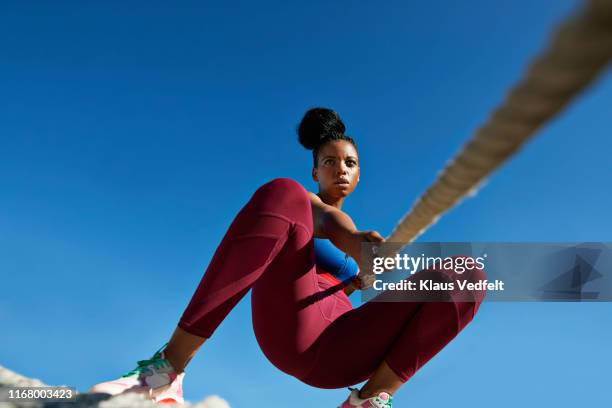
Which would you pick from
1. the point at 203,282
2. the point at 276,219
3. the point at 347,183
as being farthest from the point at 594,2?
the point at 347,183

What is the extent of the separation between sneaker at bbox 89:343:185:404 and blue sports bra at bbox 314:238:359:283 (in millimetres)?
732

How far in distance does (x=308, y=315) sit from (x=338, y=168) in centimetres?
95

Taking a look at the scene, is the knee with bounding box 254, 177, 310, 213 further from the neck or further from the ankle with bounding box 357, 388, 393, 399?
the neck

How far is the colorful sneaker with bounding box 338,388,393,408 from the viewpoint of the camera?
1.77m

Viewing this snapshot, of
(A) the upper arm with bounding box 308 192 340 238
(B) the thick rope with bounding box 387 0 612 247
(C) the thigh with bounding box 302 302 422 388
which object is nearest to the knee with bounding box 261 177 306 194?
(A) the upper arm with bounding box 308 192 340 238

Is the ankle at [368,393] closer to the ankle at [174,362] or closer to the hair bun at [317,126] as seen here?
the ankle at [174,362]

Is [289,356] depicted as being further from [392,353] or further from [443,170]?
[443,170]

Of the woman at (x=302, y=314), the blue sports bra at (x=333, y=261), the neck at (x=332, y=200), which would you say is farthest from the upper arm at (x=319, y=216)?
the neck at (x=332, y=200)

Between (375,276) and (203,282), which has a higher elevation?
(375,276)

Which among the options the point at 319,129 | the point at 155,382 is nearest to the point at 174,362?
the point at 155,382

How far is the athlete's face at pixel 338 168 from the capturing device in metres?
2.52

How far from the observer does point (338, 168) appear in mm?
2549

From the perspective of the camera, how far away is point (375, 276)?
2.02 metres

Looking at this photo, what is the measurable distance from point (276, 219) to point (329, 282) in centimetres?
52
